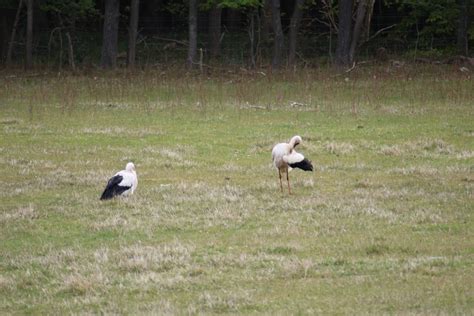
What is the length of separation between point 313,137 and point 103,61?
75.4 ft

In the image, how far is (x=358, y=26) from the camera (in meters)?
38.8

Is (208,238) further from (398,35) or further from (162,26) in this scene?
(162,26)

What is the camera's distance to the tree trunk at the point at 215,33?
43688 millimetres

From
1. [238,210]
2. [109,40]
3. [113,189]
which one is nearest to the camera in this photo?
[238,210]

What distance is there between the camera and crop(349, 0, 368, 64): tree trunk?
1507 inches

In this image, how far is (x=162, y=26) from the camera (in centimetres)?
5312

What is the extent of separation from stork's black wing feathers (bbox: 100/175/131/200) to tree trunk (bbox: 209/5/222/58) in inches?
1202

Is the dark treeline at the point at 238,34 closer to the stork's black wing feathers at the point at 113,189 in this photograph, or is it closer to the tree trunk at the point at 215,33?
the tree trunk at the point at 215,33

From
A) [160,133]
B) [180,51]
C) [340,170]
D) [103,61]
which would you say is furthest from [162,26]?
[340,170]

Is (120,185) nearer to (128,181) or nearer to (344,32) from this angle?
(128,181)

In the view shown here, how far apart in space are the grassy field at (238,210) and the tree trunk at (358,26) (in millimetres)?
12397

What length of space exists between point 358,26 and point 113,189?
2728 centimetres

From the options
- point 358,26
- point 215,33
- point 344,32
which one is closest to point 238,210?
point 344,32

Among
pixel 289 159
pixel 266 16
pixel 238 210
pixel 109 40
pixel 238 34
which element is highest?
pixel 266 16
